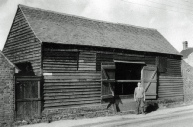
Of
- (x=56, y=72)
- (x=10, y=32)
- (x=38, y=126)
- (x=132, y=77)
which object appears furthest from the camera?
(x=132, y=77)

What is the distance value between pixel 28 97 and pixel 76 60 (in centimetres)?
364

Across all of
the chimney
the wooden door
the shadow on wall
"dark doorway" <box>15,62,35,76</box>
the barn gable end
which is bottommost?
the shadow on wall

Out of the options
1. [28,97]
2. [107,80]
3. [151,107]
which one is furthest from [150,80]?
[28,97]

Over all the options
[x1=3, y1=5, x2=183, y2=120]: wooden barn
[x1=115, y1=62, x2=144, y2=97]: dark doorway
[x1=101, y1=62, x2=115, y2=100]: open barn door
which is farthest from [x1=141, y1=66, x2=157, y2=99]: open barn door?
[x1=115, y1=62, x2=144, y2=97]: dark doorway

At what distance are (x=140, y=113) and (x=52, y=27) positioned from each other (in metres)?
7.98

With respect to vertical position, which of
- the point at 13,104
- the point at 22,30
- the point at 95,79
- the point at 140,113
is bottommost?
the point at 140,113

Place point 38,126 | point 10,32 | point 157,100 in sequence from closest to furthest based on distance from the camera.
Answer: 1. point 38,126
2. point 10,32
3. point 157,100

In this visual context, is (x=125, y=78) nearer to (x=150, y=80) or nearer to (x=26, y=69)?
(x=150, y=80)

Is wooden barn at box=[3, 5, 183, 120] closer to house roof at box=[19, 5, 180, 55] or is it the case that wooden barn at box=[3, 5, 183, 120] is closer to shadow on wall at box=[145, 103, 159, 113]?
house roof at box=[19, 5, 180, 55]

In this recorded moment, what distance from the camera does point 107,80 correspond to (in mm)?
15562

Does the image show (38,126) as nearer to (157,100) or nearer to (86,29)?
(86,29)

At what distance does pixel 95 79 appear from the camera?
15273mm

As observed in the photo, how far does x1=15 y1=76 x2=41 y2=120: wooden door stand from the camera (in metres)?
12.1

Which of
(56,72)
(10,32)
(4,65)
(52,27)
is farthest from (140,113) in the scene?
(10,32)
